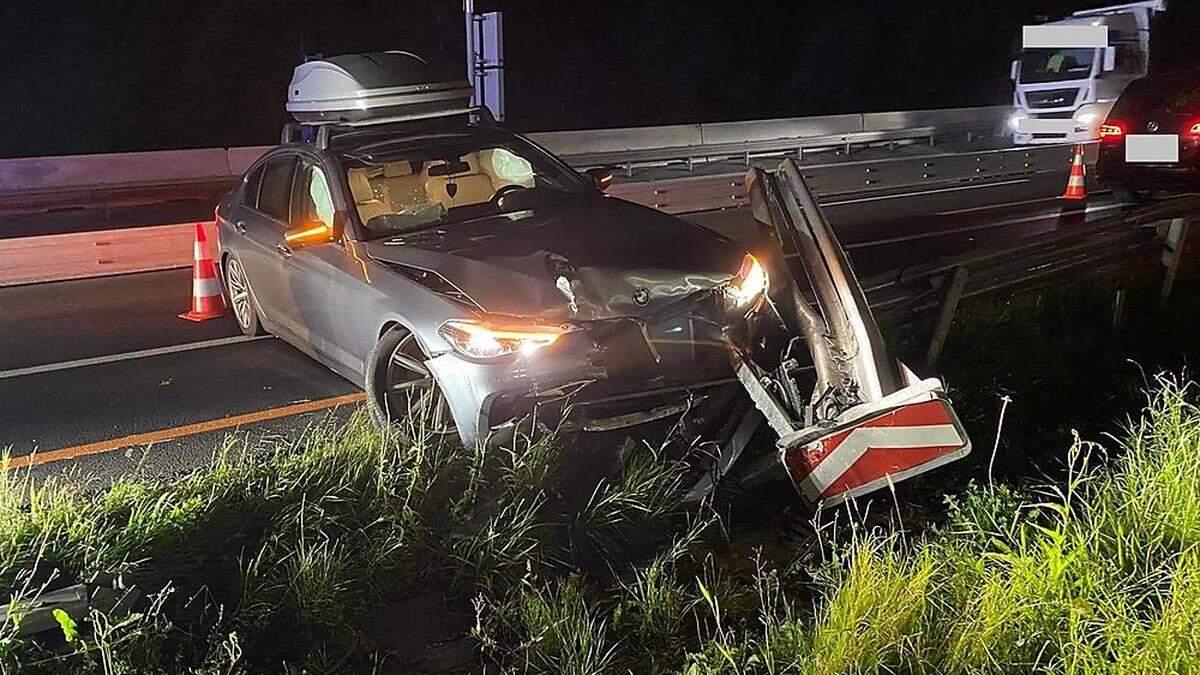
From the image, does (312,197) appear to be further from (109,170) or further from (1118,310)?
(109,170)

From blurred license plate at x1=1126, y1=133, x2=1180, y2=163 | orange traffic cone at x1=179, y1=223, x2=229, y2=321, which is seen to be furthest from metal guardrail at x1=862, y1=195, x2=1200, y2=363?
orange traffic cone at x1=179, y1=223, x2=229, y2=321

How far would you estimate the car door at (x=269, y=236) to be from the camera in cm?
704

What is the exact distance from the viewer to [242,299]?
8.05 m

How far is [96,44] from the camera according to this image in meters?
21.7

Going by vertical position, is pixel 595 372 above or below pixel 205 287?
above

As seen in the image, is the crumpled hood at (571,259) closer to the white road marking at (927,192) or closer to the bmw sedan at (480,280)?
the bmw sedan at (480,280)

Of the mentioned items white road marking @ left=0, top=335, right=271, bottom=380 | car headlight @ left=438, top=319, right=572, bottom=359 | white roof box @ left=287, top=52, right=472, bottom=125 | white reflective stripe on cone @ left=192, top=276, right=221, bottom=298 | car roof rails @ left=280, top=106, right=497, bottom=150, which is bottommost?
white road marking @ left=0, top=335, right=271, bottom=380

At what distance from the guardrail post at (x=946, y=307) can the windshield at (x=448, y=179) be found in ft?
7.26

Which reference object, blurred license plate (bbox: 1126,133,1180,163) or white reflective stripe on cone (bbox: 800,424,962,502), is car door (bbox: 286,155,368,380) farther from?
blurred license plate (bbox: 1126,133,1180,163)

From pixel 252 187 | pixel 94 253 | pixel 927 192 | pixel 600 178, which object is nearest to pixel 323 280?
pixel 252 187

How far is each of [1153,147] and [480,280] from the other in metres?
9.48

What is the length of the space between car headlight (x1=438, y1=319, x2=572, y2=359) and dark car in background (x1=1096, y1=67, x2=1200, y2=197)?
8.97 meters

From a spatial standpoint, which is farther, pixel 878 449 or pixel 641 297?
pixel 641 297

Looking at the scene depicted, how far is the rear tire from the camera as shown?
775 cm
